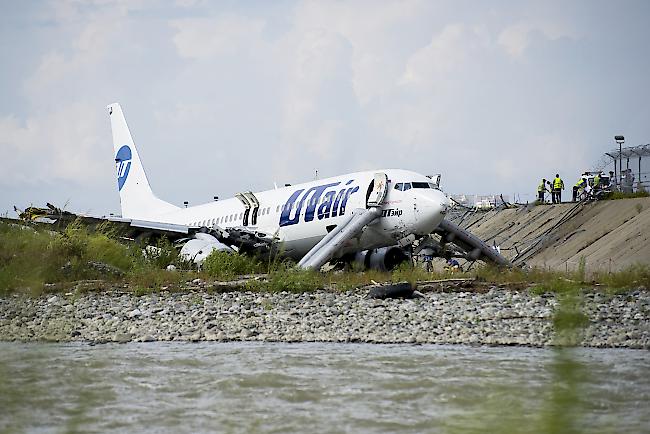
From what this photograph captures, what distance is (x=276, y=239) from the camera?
32.4m

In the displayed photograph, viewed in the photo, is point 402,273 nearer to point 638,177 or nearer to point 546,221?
point 546,221

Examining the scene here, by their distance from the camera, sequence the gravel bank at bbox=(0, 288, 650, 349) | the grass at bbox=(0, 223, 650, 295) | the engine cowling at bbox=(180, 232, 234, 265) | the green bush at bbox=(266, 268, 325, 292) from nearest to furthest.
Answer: the gravel bank at bbox=(0, 288, 650, 349) → the grass at bbox=(0, 223, 650, 295) → the green bush at bbox=(266, 268, 325, 292) → the engine cowling at bbox=(180, 232, 234, 265)

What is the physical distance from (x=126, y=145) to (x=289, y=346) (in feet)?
115

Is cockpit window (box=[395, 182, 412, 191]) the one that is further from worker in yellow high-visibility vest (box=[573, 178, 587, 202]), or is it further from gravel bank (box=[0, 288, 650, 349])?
worker in yellow high-visibility vest (box=[573, 178, 587, 202])

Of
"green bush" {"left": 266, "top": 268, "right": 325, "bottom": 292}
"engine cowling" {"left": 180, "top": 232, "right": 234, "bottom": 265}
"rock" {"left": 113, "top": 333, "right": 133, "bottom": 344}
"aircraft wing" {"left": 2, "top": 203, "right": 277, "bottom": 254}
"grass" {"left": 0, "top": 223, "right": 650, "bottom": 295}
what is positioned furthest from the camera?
"aircraft wing" {"left": 2, "top": 203, "right": 277, "bottom": 254}

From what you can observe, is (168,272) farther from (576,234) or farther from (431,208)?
(576,234)

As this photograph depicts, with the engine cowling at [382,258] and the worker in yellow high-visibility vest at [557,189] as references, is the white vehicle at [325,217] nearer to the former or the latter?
the engine cowling at [382,258]

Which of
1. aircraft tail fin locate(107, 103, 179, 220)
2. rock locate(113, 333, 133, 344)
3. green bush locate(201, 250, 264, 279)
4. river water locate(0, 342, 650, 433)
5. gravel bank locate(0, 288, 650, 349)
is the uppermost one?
aircraft tail fin locate(107, 103, 179, 220)

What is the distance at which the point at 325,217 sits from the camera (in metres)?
31.0

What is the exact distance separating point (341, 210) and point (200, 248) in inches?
192

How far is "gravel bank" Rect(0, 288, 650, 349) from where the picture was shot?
1474 centimetres

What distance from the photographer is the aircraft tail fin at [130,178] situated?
45.1 m

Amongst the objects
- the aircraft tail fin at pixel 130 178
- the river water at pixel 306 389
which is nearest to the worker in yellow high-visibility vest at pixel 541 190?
the aircraft tail fin at pixel 130 178

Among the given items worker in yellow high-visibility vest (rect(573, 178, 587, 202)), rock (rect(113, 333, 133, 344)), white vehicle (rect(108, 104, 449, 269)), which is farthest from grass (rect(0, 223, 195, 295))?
worker in yellow high-visibility vest (rect(573, 178, 587, 202))
